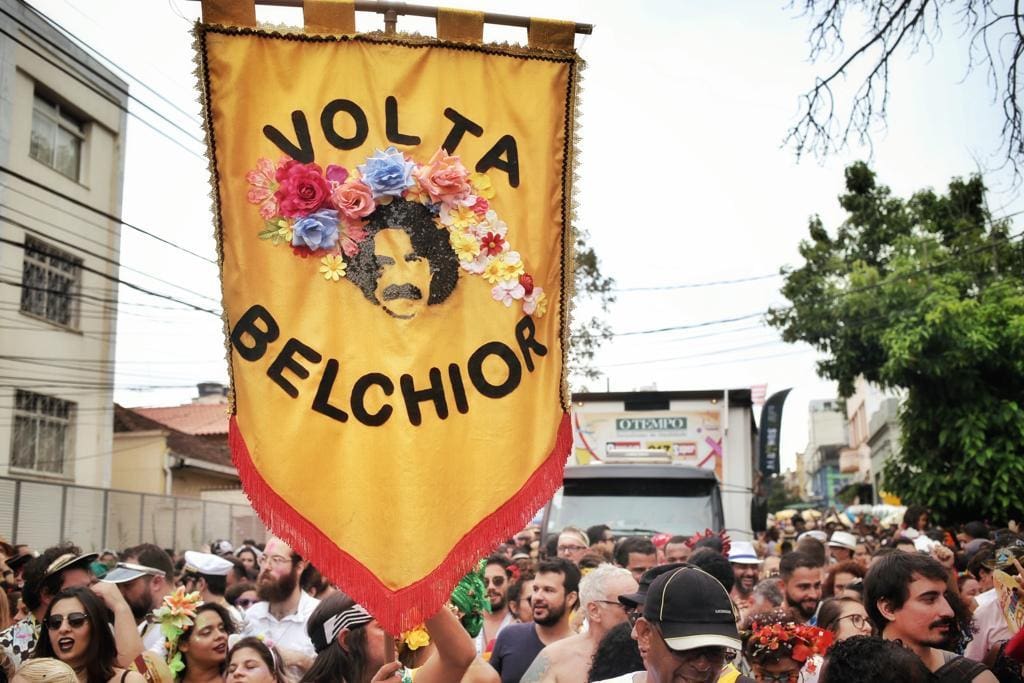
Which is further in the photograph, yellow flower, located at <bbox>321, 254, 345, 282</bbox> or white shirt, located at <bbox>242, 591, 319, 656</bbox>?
white shirt, located at <bbox>242, 591, 319, 656</bbox>

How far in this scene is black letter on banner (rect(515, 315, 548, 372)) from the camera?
12.4ft

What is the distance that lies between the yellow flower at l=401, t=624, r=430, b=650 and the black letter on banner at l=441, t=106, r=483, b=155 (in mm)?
1971

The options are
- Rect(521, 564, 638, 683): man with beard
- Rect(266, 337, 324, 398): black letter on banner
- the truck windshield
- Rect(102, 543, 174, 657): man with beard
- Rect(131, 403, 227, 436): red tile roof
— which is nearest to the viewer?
Rect(266, 337, 324, 398): black letter on banner

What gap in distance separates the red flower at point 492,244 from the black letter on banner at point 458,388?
1.43ft

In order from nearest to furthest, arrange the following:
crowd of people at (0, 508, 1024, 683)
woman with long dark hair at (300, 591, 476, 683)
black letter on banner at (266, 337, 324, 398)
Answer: crowd of people at (0, 508, 1024, 683) < black letter on banner at (266, 337, 324, 398) < woman with long dark hair at (300, 591, 476, 683)

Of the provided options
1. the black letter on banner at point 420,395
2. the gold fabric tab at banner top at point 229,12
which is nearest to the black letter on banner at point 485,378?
the black letter on banner at point 420,395

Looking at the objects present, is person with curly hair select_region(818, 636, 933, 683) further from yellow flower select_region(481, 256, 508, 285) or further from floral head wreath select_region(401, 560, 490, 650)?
yellow flower select_region(481, 256, 508, 285)

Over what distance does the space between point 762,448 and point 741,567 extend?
6958 millimetres

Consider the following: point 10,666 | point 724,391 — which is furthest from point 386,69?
point 724,391

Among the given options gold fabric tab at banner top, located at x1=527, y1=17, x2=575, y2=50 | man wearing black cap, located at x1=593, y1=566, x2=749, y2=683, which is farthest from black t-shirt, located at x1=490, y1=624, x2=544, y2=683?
gold fabric tab at banner top, located at x1=527, y1=17, x2=575, y2=50

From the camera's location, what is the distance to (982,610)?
5.85 m

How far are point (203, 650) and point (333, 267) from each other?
3.18m

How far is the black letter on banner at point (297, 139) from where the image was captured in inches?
144

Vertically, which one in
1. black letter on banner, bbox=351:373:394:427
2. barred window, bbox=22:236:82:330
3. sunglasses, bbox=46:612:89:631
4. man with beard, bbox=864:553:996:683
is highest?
barred window, bbox=22:236:82:330
